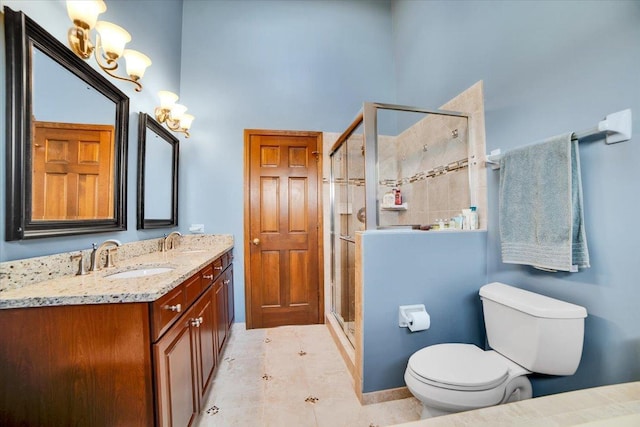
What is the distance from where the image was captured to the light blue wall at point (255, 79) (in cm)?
251

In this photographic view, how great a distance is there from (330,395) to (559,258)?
1.48 m

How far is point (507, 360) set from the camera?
122 cm

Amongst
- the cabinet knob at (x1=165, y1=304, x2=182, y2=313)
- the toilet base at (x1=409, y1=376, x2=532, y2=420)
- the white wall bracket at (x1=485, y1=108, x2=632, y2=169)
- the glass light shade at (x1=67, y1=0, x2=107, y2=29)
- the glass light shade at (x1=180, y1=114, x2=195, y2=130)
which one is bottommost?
the toilet base at (x1=409, y1=376, x2=532, y2=420)

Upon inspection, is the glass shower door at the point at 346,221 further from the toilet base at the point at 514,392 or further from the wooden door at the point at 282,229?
the toilet base at the point at 514,392

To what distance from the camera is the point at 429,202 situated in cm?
210

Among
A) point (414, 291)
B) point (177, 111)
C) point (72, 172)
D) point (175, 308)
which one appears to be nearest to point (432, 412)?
point (414, 291)

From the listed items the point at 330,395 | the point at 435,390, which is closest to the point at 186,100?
the point at 330,395

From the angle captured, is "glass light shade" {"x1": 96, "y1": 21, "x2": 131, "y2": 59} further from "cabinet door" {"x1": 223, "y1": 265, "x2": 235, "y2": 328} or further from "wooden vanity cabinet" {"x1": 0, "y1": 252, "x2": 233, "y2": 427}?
"cabinet door" {"x1": 223, "y1": 265, "x2": 235, "y2": 328}

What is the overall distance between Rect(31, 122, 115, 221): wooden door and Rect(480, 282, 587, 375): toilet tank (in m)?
2.17

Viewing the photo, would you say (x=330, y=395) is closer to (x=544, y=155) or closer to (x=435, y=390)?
(x=435, y=390)

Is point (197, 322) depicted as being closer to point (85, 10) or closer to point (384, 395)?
point (384, 395)

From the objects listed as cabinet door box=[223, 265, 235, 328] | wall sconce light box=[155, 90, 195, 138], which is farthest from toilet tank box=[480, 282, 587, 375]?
wall sconce light box=[155, 90, 195, 138]

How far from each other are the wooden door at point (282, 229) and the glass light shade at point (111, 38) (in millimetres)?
1332

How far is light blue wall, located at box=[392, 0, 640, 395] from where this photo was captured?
3.21 ft
